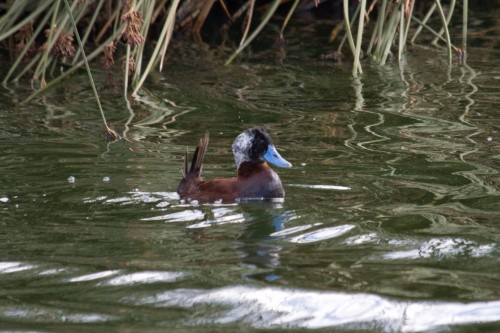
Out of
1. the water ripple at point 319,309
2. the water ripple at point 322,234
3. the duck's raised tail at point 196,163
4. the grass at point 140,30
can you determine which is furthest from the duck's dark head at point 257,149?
the water ripple at point 319,309

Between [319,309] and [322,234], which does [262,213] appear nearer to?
[322,234]

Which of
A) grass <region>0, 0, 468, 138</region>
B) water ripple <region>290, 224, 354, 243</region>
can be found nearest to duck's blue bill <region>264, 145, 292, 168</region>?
grass <region>0, 0, 468, 138</region>

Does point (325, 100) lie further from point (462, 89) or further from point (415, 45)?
point (415, 45)

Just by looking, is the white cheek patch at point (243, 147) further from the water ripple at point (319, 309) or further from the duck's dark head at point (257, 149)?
the water ripple at point (319, 309)

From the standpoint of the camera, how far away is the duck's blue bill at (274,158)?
21.4ft

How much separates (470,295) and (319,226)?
1318 millimetres

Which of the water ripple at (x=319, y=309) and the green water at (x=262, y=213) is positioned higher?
the water ripple at (x=319, y=309)

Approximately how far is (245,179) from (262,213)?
46 cm

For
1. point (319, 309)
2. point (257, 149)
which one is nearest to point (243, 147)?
point (257, 149)

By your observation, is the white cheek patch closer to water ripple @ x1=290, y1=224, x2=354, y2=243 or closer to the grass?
the grass

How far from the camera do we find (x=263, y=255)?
5.05 m

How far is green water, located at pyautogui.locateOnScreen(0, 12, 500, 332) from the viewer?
14.0 feet

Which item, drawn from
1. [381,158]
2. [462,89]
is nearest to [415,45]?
[462,89]

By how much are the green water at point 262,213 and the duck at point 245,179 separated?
11cm
